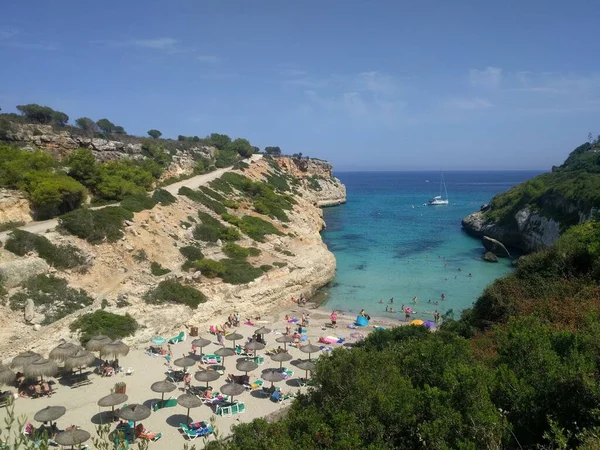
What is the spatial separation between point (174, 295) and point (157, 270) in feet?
10.4

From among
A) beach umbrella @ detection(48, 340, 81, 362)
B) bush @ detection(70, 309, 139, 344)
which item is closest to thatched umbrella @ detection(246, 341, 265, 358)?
bush @ detection(70, 309, 139, 344)

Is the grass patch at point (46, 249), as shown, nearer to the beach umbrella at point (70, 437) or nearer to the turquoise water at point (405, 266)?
the beach umbrella at point (70, 437)

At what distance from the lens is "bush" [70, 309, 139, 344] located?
18797 millimetres

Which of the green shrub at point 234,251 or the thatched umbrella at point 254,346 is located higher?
the green shrub at point 234,251

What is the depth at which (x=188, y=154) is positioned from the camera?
62.0 metres

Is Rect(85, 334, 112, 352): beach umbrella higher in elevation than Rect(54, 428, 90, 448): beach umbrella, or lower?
higher

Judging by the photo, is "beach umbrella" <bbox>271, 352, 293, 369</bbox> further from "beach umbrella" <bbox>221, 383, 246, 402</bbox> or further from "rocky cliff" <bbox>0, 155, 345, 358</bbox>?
"rocky cliff" <bbox>0, 155, 345, 358</bbox>

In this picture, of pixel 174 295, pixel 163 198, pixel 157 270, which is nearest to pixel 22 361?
pixel 174 295

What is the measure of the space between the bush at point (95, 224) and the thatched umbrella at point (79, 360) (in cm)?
996

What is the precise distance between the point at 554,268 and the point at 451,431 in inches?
500

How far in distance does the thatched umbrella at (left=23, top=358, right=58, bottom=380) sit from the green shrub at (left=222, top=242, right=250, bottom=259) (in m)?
17.1

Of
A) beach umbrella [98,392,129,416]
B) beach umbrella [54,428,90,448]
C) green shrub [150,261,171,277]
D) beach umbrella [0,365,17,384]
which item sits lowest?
beach umbrella [98,392,129,416]

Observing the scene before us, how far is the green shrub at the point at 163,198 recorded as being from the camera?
33.9 m

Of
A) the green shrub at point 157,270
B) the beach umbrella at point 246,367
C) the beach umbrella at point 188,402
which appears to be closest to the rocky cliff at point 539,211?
the beach umbrella at point 246,367
